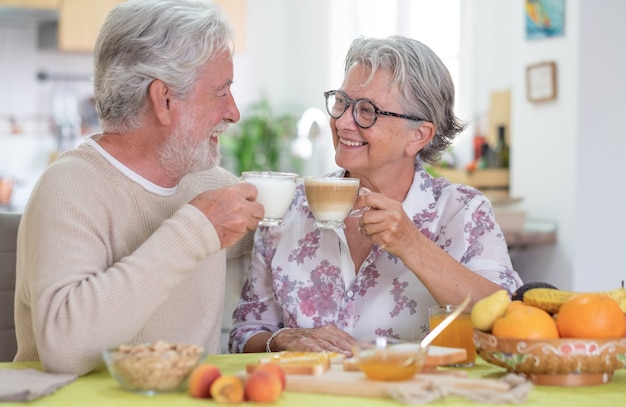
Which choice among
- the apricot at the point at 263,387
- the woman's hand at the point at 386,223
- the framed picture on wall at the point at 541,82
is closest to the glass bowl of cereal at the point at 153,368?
the apricot at the point at 263,387

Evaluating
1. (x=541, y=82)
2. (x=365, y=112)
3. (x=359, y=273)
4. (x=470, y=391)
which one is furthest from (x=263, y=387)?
(x=541, y=82)

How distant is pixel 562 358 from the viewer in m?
1.67

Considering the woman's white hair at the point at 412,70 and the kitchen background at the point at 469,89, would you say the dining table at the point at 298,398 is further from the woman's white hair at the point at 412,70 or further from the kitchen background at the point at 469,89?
the kitchen background at the point at 469,89

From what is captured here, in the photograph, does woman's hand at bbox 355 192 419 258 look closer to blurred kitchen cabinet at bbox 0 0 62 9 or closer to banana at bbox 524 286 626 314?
banana at bbox 524 286 626 314

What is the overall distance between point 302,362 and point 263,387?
0.70 feet

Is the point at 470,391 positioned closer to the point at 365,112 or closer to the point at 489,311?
the point at 489,311

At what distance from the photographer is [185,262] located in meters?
1.88

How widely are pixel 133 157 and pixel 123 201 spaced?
0.14 m

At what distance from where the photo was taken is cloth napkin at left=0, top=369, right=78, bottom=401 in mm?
1572

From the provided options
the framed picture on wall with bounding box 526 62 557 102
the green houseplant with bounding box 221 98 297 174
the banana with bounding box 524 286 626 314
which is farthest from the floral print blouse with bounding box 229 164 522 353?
the green houseplant with bounding box 221 98 297 174

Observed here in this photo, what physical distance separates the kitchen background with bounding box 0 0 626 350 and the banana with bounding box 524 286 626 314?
1.11 meters

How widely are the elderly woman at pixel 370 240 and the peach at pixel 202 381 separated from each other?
707mm

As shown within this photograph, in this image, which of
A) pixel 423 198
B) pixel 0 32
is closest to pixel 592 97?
pixel 423 198

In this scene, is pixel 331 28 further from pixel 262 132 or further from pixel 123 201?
pixel 123 201
